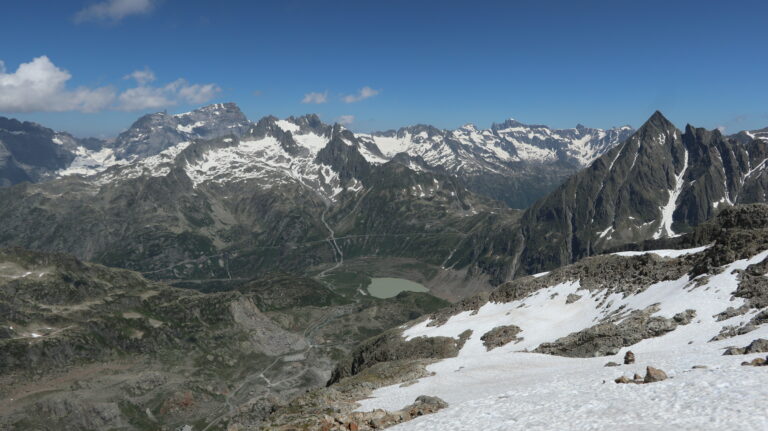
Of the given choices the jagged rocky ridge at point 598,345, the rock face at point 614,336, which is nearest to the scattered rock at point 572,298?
the jagged rocky ridge at point 598,345

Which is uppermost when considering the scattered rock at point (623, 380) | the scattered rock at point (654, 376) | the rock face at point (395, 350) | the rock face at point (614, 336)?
the scattered rock at point (654, 376)

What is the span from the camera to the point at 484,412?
35.7 meters

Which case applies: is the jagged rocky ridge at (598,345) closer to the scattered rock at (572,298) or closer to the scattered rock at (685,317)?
the scattered rock at (685,317)

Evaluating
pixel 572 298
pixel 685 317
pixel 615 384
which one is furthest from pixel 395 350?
pixel 615 384

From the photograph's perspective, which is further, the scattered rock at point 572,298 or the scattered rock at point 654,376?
the scattered rock at point 572,298

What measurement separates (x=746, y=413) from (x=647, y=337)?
1729 inches

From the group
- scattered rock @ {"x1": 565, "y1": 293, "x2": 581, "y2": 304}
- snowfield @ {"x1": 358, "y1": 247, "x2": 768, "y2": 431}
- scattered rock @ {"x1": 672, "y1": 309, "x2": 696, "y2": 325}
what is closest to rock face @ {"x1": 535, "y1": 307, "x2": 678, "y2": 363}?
scattered rock @ {"x1": 672, "y1": 309, "x2": 696, "y2": 325}

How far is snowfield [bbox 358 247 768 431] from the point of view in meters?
28.2

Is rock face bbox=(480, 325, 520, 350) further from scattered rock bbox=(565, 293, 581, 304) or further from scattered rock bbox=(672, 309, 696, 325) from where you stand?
scattered rock bbox=(672, 309, 696, 325)

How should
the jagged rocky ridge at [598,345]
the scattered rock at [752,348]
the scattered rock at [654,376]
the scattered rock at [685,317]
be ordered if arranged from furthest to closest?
the scattered rock at [685,317], the scattered rock at [752,348], the scattered rock at [654,376], the jagged rocky ridge at [598,345]

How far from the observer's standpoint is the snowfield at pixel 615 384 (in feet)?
92.4

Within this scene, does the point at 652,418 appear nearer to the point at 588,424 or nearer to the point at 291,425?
the point at 588,424

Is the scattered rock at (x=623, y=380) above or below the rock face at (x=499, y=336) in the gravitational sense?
above

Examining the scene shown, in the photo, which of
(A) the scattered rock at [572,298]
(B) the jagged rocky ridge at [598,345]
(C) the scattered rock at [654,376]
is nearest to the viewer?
(B) the jagged rocky ridge at [598,345]
